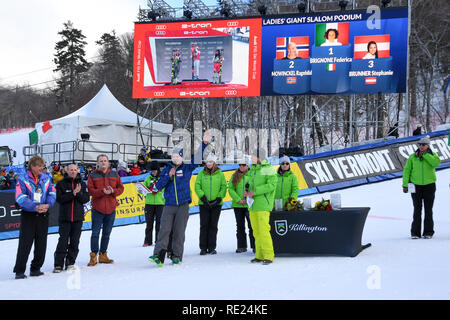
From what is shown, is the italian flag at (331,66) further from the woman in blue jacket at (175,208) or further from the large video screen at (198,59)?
the woman in blue jacket at (175,208)

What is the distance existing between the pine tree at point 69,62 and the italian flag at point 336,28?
48465 mm

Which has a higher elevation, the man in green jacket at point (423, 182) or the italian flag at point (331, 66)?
the italian flag at point (331, 66)

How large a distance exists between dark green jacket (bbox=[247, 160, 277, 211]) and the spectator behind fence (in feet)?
9.80

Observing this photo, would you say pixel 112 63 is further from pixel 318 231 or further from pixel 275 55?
pixel 318 231

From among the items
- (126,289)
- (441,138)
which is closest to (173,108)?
(441,138)

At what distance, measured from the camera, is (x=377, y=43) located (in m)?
19.5

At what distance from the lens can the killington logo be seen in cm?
794

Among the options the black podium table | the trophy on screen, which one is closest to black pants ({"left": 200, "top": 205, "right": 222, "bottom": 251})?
the black podium table

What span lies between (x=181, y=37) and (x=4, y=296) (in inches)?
680

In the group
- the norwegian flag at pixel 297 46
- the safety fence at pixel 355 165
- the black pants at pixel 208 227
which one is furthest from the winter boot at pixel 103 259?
the norwegian flag at pixel 297 46

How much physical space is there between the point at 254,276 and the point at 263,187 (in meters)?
1.51

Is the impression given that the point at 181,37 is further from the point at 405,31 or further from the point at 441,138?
the point at 441,138

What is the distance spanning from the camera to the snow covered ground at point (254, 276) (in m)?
5.44
